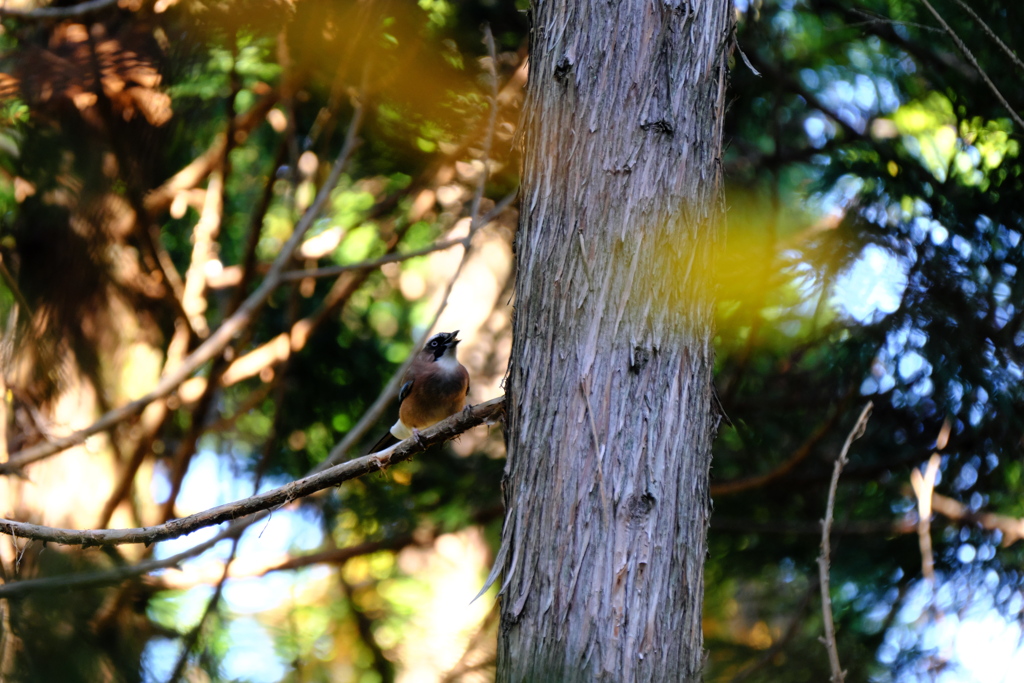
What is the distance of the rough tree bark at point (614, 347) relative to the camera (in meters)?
1.95

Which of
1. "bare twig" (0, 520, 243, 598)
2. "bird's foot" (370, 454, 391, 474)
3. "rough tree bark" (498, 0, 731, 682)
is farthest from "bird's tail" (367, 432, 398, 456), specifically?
"rough tree bark" (498, 0, 731, 682)

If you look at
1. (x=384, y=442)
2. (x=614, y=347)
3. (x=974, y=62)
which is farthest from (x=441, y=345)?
(x=974, y=62)

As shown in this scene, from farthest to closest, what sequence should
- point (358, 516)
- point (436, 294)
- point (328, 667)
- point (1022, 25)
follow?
point (436, 294), point (328, 667), point (358, 516), point (1022, 25)

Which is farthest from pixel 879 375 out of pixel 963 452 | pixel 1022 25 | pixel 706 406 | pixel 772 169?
pixel 706 406

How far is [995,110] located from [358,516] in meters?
4.95

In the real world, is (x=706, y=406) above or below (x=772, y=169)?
below

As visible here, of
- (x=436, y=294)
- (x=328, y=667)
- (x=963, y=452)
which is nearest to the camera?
(x=963, y=452)

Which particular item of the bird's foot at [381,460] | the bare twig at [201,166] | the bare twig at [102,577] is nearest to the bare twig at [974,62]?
the bird's foot at [381,460]

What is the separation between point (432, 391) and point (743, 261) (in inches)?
75.7

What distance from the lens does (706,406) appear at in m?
2.16

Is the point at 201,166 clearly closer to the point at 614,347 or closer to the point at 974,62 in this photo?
the point at 614,347

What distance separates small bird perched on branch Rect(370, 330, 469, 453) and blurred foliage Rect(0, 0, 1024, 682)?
992 mm

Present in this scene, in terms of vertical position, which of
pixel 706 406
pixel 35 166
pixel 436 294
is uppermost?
pixel 436 294

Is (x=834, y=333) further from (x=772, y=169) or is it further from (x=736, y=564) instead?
(x=736, y=564)
